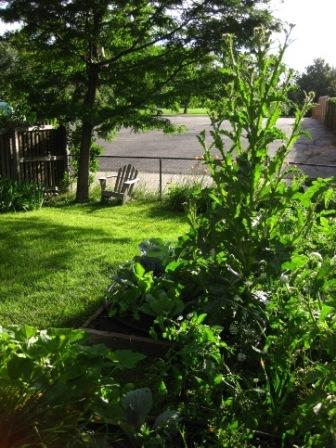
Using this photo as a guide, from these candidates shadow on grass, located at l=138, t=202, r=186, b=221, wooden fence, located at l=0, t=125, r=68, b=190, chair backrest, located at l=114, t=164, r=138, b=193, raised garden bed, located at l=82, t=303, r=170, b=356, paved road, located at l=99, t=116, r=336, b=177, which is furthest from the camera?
paved road, located at l=99, t=116, r=336, b=177

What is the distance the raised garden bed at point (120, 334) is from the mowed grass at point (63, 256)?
0.25 m

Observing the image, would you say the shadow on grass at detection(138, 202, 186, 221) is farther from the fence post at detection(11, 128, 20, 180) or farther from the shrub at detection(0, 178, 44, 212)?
the fence post at detection(11, 128, 20, 180)

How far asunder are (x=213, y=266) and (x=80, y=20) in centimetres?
823

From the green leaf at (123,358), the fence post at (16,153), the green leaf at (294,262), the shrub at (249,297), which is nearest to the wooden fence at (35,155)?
the fence post at (16,153)

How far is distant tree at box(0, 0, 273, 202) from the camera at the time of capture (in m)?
9.59

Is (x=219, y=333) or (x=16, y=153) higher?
(x=16, y=153)

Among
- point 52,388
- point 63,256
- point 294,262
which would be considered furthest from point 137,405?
point 63,256

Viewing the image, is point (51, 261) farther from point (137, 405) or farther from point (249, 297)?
point (137, 405)

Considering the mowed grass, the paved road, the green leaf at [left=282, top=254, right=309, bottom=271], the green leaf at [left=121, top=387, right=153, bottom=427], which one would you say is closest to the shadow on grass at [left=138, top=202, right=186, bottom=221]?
the mowed grass

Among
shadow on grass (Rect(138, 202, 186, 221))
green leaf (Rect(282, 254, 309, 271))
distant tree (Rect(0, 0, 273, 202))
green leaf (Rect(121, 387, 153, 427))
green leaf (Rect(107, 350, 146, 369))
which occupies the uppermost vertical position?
distant tree (Rect(0, 0, 273, 202))

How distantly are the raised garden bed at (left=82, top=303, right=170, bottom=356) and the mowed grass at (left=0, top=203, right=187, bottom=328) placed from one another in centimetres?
25

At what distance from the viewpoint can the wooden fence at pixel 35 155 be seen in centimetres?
1062

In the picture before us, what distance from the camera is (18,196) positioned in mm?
9289

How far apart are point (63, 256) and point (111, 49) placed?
586 cm
